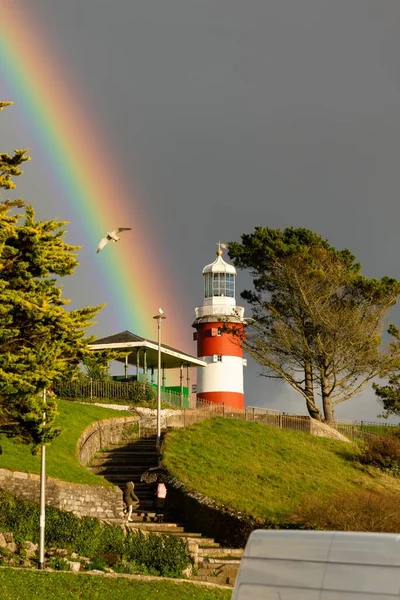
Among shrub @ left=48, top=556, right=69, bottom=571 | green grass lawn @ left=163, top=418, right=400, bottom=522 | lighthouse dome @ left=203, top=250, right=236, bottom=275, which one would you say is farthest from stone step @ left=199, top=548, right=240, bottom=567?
lighthouse dome @ left=203, top=250, right=236, bottom=275

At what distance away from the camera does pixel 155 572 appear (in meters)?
26.6

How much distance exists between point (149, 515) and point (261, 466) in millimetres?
7844

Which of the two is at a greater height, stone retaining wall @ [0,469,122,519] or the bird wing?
the bird wing

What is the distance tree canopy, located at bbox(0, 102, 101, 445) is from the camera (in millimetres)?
24250

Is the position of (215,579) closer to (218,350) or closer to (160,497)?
(160,497)

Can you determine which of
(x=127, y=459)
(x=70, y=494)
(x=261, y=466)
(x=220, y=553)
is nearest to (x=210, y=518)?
(x=220, y=553)

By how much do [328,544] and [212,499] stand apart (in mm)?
27219

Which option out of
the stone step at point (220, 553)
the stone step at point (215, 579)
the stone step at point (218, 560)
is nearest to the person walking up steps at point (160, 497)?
the stone step at point (220, 553)

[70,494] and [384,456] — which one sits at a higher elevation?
[384,456]

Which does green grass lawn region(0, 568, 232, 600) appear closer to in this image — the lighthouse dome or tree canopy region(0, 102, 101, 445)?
tree canopy region(0, 102, 101, 445)

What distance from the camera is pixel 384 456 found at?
1861 inches

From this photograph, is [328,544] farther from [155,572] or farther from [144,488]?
[144,488]

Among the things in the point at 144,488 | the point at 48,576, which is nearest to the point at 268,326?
the point at 144,488

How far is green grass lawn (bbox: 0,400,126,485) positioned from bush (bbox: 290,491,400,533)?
7.12 m
